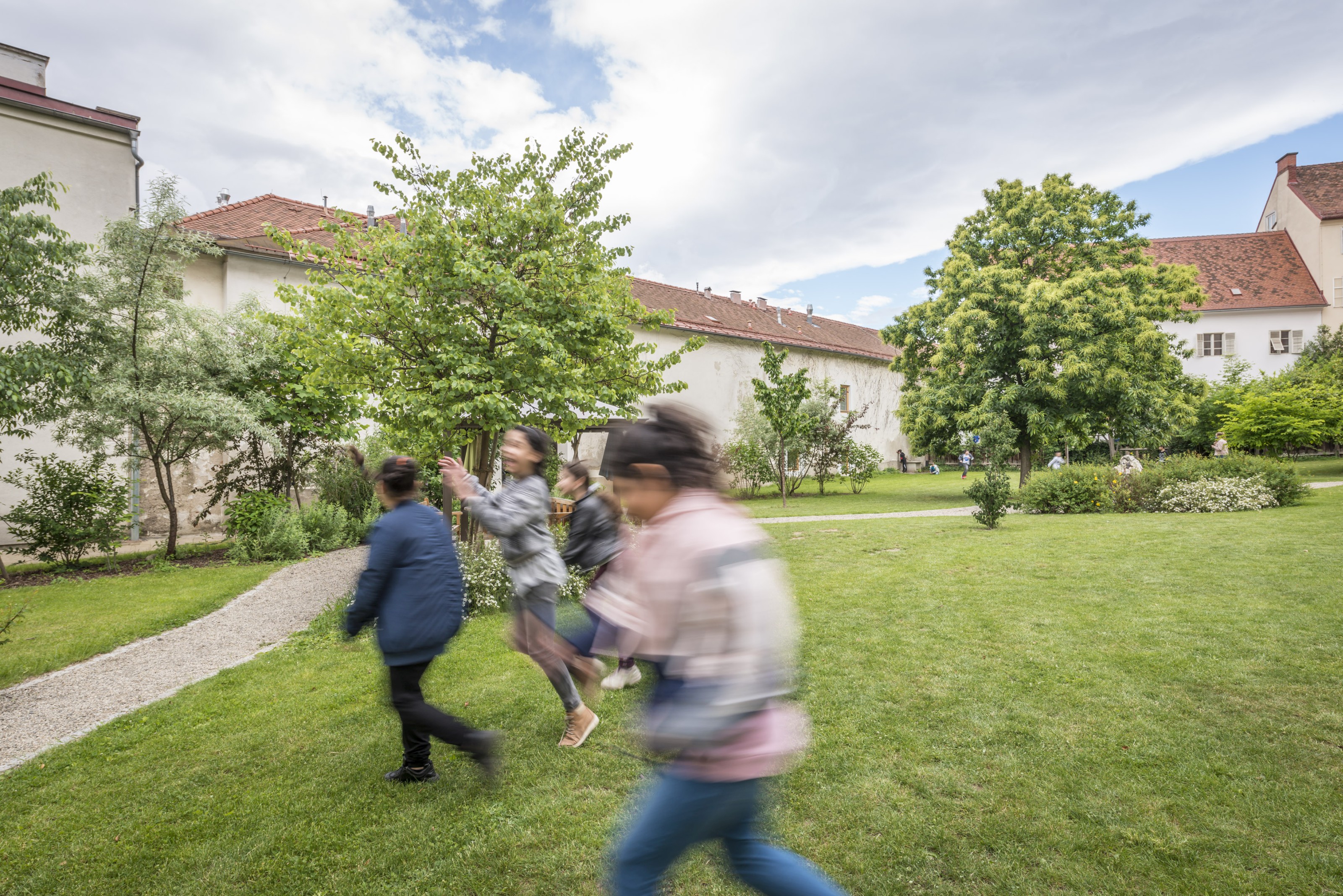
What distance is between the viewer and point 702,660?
185cm

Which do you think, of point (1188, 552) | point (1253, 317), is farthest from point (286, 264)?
point (1253, 317)

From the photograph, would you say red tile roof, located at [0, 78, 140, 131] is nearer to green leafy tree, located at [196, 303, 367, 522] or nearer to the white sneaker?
green leafy tree, located at [196, 303, 367, 522]

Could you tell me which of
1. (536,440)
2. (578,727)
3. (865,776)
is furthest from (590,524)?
(865,776)

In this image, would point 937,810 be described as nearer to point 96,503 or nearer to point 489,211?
point 489,211

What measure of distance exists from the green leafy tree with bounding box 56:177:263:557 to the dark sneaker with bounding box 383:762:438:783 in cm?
1080

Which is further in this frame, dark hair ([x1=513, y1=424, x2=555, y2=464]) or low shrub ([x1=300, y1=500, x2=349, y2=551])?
low shrub ([x1=300, y1=500, x2=349, y2=551])

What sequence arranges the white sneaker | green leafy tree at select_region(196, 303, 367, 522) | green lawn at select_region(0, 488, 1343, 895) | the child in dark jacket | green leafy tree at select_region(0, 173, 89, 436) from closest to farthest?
green lawn at select_region(0, 488, 1343, 895) < the child in dark jacket < the white sneaker < green leafy tree at select_region(0, 173, 89, 436) < green leafy tree at select_region(196, 303, 367, 522)

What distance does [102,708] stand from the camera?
18.3ft

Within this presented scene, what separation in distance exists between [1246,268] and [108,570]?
179 feet

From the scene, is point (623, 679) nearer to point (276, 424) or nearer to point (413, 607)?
point (413, 607)

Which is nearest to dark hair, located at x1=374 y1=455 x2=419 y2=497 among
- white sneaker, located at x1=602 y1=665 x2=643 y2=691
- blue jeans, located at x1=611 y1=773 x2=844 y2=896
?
blue jeans, located at x1=611 y1=773 x2=844 y2=896

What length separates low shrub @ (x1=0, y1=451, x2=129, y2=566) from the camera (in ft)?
39.1

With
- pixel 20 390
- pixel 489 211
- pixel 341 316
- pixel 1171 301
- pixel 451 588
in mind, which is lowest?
pixel 451 588

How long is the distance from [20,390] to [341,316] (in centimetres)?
571
